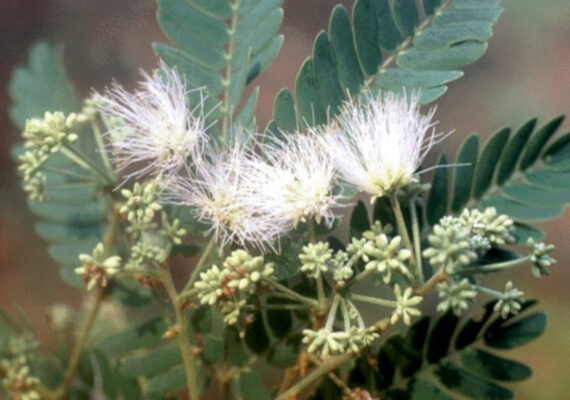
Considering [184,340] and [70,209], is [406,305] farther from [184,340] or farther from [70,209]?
[70,209]

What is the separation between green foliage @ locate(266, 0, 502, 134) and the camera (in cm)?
100

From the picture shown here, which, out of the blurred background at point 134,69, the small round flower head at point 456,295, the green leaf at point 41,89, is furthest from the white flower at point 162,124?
the blurred background at point 134,69

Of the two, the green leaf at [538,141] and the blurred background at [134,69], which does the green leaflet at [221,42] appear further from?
the blurred background at [134,69]

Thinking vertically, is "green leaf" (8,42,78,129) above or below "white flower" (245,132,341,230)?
above

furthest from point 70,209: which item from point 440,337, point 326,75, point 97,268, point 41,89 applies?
point 440,337

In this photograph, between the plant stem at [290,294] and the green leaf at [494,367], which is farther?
the green leaf at [494,367]

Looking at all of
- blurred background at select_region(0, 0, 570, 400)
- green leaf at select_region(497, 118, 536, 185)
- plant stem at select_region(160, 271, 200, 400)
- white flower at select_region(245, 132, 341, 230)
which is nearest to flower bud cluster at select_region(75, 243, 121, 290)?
plant stem at select_region(160, 271, 200, 400)

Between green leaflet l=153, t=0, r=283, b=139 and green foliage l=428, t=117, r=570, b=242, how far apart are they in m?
0.28

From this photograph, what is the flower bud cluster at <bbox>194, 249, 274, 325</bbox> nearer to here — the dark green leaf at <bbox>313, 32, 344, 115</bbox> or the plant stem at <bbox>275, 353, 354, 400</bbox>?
the plant stem at <bbox>275, 353, 354, 400</bbox>

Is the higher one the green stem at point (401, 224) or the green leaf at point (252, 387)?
the green stem at point (401, 224)

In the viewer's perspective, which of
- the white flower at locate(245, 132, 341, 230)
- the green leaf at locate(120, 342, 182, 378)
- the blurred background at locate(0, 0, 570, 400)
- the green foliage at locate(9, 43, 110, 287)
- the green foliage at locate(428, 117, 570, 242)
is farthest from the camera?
the blurred background at locate(0, 0, 570, 400)

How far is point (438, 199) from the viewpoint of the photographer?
1036 millimetres

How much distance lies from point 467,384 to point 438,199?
237mm

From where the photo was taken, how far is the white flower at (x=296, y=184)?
0.92 meters
